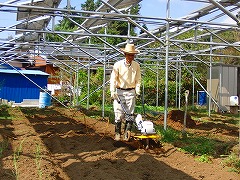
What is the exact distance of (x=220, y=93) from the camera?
1777cm

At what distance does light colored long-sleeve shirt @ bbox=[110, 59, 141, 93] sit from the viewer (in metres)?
7.05

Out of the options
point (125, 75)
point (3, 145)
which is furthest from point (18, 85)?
point (125, 75)

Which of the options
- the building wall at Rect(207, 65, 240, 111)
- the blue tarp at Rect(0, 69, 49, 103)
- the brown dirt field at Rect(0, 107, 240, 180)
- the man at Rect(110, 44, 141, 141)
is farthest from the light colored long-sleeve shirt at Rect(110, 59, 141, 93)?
the blue tarp at Rect(0, 69, 49, 103)

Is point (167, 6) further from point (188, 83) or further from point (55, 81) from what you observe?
point (55, 81)

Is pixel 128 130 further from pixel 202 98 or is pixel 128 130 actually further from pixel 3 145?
Result: pixel 202 98

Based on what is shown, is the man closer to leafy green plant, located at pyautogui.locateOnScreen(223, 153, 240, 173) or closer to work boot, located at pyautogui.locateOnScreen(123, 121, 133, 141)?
work boot, located at pyautogui.locateOnScreen(123, 121, 133, 141)

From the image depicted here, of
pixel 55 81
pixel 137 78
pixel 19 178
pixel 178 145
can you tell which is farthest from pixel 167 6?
pixel 55 81

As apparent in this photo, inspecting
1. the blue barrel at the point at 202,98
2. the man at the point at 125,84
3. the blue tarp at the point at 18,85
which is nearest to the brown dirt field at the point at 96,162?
the man at the point at 125,84

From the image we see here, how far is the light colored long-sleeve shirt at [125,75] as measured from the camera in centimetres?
705

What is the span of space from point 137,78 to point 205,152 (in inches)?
70.6

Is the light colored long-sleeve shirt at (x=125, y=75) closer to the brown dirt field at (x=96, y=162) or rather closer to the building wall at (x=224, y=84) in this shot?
the brown dirt field at (x=96, y=162)

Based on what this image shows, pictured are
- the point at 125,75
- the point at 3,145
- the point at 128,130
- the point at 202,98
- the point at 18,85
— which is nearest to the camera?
the point at 3,145

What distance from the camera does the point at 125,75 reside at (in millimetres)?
7059

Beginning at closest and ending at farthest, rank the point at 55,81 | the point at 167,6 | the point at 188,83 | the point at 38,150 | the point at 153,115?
the point at 38,150, the point at 167,6, the point at 153,115, the point at 188,83, the point at 55,81
